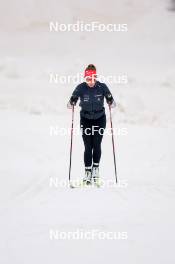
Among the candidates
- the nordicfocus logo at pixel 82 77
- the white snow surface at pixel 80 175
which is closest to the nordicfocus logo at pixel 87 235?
the white snow surface at pixel 80 175

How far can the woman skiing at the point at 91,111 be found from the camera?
25.6 feet

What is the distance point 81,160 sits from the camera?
34.0ft

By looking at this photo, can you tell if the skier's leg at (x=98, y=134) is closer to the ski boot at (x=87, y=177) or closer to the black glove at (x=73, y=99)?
the ski boot at (x=87, y=177)

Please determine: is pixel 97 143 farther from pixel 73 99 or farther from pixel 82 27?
pixel 82 27

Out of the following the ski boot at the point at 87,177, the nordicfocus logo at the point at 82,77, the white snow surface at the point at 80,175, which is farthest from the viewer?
the nordicfocus logo at the point at 82,77

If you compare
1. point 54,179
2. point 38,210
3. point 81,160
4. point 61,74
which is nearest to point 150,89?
point 61,74

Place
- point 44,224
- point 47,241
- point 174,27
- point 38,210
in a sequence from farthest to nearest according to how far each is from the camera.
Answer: point 174,27 < point 38,210 < point 44,224 < point 47,241

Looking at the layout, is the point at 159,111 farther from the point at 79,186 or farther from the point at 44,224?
the point at 44,224

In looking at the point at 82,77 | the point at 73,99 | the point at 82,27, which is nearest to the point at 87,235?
the point at 73,99

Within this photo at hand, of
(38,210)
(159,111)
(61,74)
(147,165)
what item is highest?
(61,74)

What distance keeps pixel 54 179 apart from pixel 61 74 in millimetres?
17189

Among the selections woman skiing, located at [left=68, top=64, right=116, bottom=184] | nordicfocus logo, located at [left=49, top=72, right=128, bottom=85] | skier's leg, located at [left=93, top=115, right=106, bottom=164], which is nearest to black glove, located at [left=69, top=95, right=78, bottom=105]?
woman skiing, located at [left=68, top=64, right=116, bottom=184]

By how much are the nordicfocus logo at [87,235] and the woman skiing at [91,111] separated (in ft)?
7.44

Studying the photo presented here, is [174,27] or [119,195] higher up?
[174,27]
